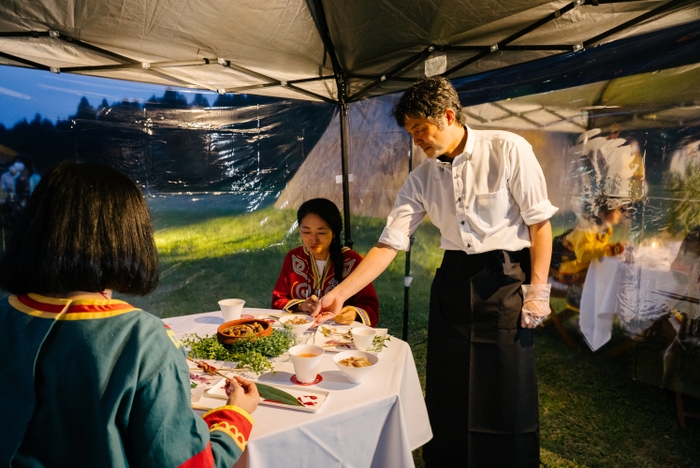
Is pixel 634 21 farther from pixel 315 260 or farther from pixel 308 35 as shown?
pixel 315 260

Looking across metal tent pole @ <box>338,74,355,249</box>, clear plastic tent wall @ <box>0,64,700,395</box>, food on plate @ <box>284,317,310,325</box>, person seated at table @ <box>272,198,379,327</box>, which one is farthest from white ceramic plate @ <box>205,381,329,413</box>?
metal tent pole @ <box>338,74,355,249</box>

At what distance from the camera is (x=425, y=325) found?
6066mm

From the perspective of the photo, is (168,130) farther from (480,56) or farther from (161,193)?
(480,56)

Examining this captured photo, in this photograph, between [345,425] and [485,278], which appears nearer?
[345,425]

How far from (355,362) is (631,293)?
2593mm

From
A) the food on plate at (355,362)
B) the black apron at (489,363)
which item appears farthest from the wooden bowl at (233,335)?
the black apron at (489,363)

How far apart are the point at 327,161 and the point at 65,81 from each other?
284 cm

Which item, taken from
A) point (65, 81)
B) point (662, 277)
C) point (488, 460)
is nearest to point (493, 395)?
point (488, 460)

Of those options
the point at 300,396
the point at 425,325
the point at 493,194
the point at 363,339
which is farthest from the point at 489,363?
the point at 425,325

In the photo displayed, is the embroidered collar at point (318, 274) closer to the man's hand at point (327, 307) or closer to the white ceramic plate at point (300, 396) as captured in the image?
the man's hand at point (327, 307)

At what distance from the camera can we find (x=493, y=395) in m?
2.22

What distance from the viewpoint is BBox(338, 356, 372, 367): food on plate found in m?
1.70

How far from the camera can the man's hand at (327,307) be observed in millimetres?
2312

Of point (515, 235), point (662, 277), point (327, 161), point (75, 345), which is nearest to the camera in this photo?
point (75, 345)
